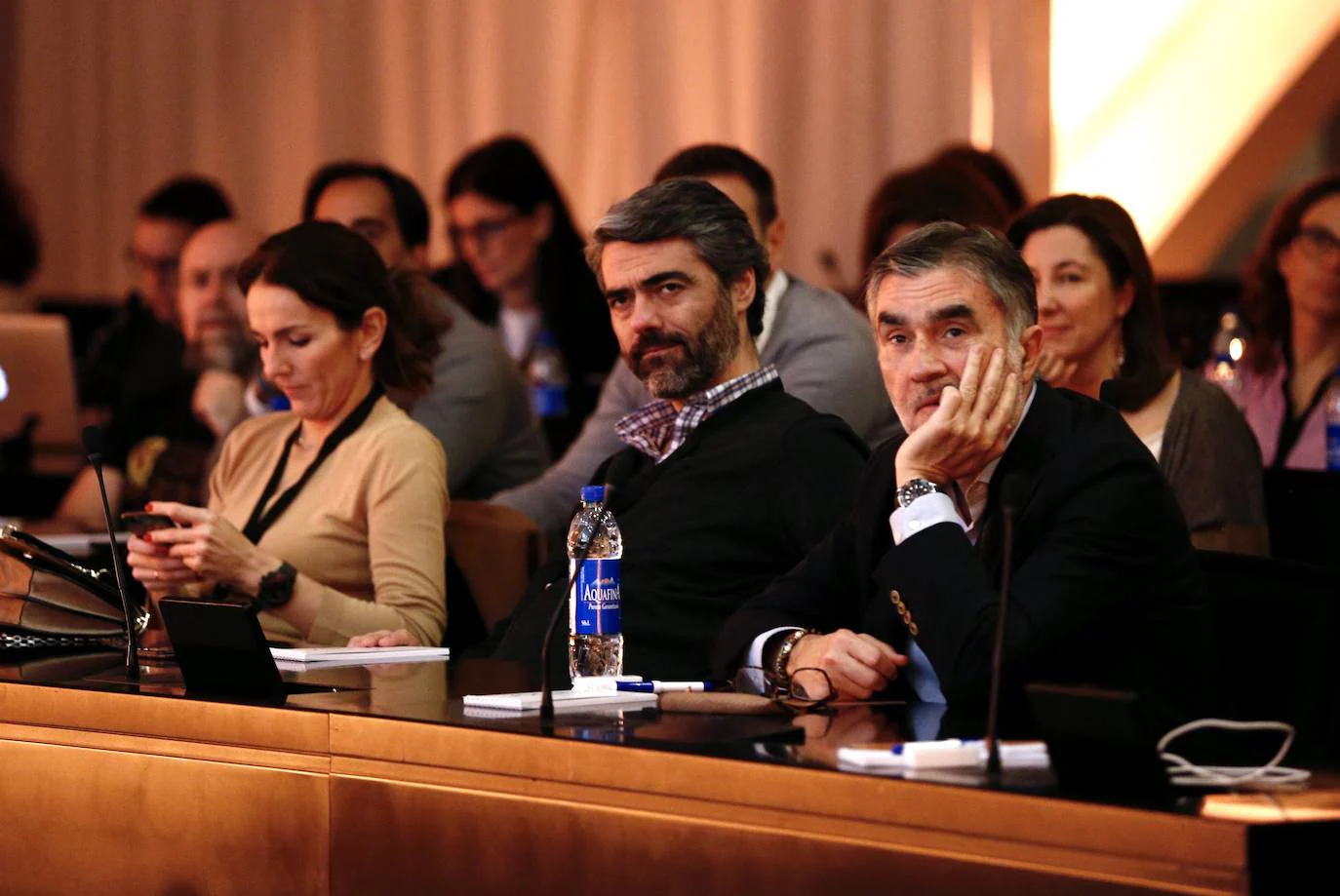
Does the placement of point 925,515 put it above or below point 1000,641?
above

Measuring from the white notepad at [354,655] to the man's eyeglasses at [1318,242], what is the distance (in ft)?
8.65

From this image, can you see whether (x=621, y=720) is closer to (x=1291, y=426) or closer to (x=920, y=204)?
(x=920, y=204)

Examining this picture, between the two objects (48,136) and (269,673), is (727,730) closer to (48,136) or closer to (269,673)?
(269,673)

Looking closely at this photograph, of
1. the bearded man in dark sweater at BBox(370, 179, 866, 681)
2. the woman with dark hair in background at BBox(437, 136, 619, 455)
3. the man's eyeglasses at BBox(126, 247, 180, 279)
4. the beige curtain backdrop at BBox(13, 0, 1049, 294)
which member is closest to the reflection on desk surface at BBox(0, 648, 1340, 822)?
the bearded man in dark sweater at BBox(370, 179, 866, 681)

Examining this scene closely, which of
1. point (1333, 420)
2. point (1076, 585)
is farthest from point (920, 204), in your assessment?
point (1076, 585)

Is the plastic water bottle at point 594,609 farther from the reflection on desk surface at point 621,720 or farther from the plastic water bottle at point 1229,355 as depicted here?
the plastic water bottle at point 1229,355

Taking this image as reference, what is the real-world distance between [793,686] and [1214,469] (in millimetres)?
1313

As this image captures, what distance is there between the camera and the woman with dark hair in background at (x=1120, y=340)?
3.33 metres

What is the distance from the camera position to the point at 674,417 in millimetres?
2957

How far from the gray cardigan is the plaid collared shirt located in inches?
31.1

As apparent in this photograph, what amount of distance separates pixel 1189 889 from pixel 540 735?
669mm

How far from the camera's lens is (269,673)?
217 centimetres

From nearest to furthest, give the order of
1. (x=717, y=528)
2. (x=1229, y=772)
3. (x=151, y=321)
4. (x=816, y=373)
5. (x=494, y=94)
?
1. (x=1229, y=772)
2. (x=717, y=528)
3. (x=816, y=373)
4. (x=151, y=321)
5. (x=494, y=94)

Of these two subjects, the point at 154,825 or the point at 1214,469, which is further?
the point at 1214,469
